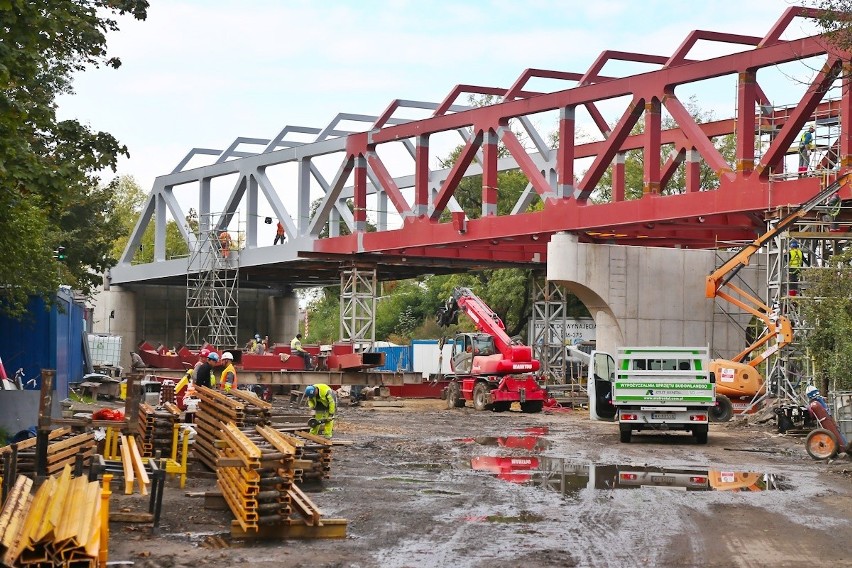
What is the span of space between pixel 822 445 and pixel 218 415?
37.9 ft

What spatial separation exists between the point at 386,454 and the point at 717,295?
19.3 metres

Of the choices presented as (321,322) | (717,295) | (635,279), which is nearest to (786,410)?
(717,295)

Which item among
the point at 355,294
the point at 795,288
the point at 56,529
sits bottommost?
the point at 56,529

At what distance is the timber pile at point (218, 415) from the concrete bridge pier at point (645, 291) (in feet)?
72.1

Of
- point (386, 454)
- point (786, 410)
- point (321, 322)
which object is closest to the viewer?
point (386, 454)

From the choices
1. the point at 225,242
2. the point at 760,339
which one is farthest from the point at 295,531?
the point at 225,242

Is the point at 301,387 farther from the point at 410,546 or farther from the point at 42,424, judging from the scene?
the point at 410,546

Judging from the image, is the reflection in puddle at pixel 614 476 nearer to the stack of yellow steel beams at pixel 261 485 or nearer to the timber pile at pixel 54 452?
the stack of yellow steel beams at pixel 261 485

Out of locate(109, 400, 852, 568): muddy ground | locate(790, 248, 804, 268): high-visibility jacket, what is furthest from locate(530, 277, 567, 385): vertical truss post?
locate(109, 400, 852, 568): muddy ground

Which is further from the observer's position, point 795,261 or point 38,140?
point 795,261

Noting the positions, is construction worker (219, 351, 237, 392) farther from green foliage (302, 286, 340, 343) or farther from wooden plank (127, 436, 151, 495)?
green foliage (302, 286, 340, 343)

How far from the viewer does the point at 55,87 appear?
33.3 m

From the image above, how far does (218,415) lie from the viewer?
19.1 meters

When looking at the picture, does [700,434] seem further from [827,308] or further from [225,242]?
[225,242]
